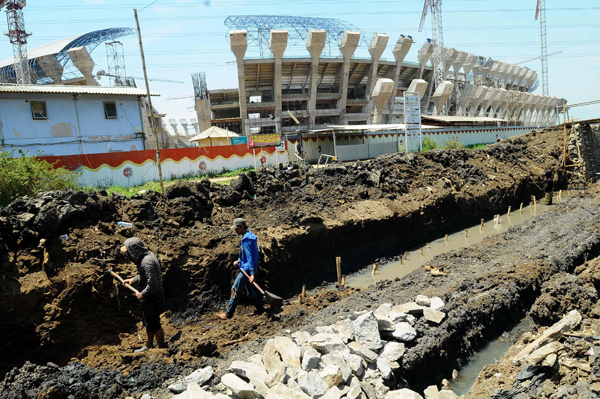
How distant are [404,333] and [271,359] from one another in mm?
1990

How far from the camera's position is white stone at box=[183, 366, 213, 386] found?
485 cm

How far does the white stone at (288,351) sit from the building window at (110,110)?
69.6ft

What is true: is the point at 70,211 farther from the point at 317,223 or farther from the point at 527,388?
the point at 527,388

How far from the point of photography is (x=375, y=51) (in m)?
45.1

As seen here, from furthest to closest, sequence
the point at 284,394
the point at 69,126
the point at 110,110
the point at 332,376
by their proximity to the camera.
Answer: the point at 110,110, the point at 69,126, the point at 332,376, the point at 284,394

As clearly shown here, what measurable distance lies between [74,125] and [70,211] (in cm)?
1693

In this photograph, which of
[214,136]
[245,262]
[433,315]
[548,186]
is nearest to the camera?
[433,315]

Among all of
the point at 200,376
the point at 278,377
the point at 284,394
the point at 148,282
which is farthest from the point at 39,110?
the point at 284,394

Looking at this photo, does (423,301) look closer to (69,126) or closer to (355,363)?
(355,363)

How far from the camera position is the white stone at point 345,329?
5.59 meters

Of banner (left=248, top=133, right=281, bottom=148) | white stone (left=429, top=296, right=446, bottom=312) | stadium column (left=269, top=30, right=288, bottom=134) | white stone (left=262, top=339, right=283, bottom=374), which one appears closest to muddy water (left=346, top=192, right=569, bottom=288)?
white stone (left=429, top=296, right=446, bottom=312)

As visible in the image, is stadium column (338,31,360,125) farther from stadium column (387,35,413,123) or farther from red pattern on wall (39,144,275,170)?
red pattern on wall (39,144,275,170)

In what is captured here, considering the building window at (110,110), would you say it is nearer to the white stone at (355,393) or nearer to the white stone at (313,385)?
the white stone at (313,385)

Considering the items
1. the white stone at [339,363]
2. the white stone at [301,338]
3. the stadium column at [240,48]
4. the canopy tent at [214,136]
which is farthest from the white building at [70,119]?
the white stone at [339,363]
